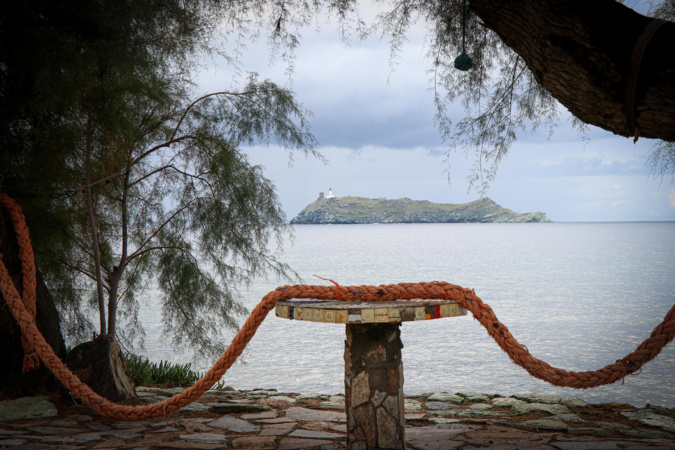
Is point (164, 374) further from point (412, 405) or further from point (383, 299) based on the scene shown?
point (383, 299)

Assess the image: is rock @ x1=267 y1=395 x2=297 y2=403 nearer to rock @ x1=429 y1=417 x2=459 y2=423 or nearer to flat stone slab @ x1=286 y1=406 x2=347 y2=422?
flat stone slab @ x1=286 y1=406 x2=347 y2=422

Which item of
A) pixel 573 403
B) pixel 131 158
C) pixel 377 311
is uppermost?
pixel 131 158

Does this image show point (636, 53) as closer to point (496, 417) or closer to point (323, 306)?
point (323, 306)

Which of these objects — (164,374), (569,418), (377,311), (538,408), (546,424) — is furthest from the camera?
(164,374)

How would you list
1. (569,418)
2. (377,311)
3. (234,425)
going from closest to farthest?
(377,311) < (234,425) < (569,418)

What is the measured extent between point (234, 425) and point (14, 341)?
1883 mm

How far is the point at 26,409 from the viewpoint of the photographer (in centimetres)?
419

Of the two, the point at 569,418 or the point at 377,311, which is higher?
the point at 377,311

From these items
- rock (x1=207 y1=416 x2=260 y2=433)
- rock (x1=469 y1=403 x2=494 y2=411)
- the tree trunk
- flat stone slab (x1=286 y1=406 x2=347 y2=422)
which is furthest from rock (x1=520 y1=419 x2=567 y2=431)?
the tree trunk

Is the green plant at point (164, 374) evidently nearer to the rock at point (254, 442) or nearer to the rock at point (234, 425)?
the rock at point (234, 425)

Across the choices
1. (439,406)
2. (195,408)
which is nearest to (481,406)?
(439,406)

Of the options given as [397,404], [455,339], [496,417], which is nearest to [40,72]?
[397,404]

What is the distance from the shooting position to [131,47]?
452cm

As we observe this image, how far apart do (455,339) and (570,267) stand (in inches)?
771
